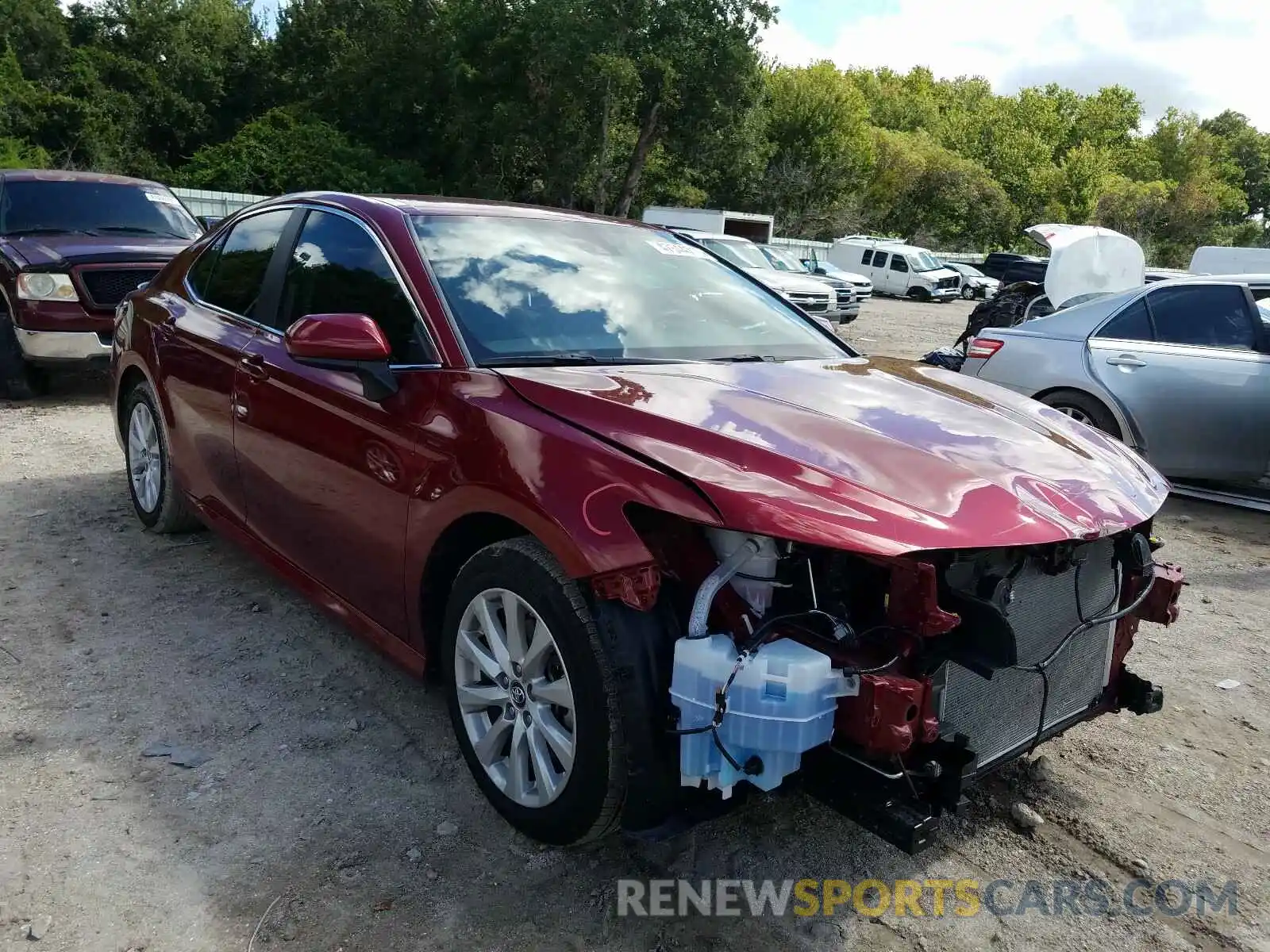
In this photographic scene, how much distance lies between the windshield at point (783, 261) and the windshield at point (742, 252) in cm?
128

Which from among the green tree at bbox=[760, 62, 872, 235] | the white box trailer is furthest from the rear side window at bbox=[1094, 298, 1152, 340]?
the green tree at bbox=[760, 62, 872, 235]

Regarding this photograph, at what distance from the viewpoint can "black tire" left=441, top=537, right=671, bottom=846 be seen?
2270 millimetres

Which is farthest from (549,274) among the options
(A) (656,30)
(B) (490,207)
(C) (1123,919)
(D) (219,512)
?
(A) (656,30)

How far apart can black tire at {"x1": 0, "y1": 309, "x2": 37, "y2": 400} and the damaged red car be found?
227 inches

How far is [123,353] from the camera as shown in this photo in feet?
→ 16.5

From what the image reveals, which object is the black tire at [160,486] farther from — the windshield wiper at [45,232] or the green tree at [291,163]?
the green tree at [291,163]

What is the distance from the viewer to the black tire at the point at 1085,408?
257 inches

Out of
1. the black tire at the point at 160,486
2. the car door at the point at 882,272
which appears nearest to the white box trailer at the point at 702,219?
the car door at the point at 882,272

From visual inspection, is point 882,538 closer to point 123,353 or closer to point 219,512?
point 219,512

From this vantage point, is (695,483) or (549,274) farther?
(549,274)

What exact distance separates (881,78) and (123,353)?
105 metres

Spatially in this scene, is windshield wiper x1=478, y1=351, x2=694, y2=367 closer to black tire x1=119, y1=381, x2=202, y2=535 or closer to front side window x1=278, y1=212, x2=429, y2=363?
front side window x1=278, y1=212, x2=429, y2=363

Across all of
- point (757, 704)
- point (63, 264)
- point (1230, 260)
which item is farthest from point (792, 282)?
point (757, 704)

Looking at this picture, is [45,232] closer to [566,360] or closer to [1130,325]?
[566,360]
